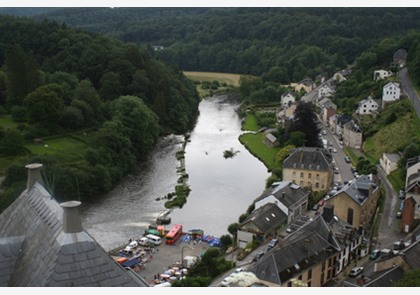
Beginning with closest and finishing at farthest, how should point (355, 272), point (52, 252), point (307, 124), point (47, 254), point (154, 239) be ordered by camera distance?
1. point (52, 252)
2. point (47, 254)
3. point (355, 272)
4. point (154, 239)
5. point (307, 124)

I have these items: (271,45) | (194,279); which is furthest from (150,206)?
(271,45)

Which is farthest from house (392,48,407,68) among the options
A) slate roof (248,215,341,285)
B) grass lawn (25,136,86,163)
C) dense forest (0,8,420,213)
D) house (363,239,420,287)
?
house (363,239,420,287)

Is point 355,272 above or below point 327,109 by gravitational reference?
below

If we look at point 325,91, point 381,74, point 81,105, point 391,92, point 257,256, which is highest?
point 81,105

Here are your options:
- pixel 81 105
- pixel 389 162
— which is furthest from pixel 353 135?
pixel 81 105

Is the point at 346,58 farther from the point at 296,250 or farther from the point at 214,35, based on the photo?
the point at 296,250

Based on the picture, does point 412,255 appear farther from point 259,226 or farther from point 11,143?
point 11,143

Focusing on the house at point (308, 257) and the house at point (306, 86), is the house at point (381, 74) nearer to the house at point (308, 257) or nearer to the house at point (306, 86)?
the house at point (306, 86)
